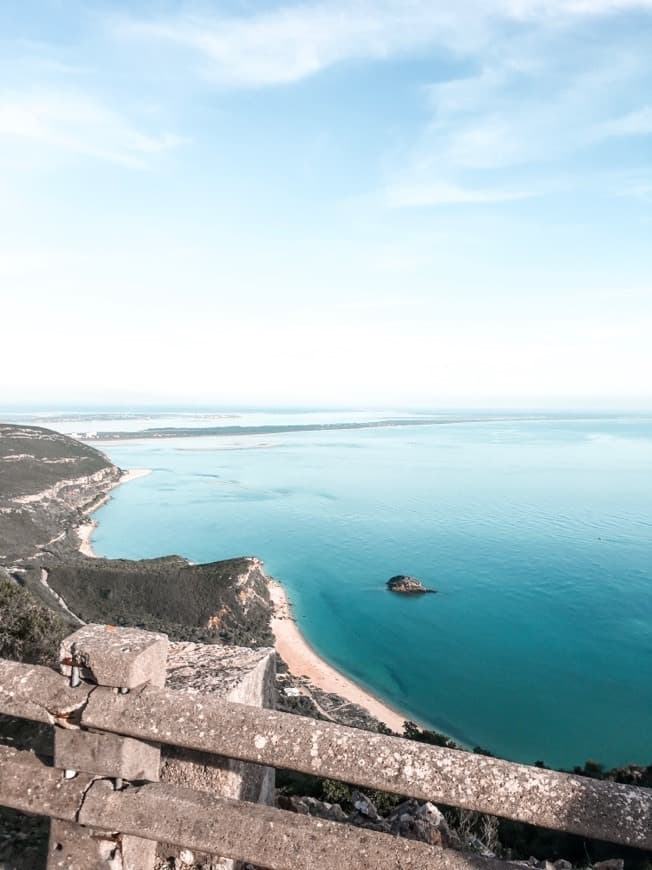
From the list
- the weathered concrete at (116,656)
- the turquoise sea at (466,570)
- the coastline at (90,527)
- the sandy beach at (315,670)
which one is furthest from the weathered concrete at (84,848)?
the coastline at (90,527)

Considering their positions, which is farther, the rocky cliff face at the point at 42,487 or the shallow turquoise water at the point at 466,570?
the rocky cliff face at the point at 42,487

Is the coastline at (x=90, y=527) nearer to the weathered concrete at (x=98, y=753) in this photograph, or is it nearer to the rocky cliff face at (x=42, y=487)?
the rocky cliff face at (x=42, y=487)

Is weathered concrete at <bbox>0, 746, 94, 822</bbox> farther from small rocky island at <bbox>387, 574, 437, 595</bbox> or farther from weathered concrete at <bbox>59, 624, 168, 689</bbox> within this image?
small rocky island at <bbox>387, 574, 437, 595</bbox>

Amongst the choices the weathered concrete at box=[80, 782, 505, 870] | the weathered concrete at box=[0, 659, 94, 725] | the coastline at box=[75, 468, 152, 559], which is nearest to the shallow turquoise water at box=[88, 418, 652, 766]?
the coastline at box=[75, 468, 152, 559]

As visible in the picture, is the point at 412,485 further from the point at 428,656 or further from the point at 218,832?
the point at 218,832

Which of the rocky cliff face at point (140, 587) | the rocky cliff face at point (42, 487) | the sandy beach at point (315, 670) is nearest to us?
the sandy beach at point (315, 670)

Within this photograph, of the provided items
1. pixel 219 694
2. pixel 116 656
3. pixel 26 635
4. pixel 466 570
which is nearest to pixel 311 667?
pixel 466 570
